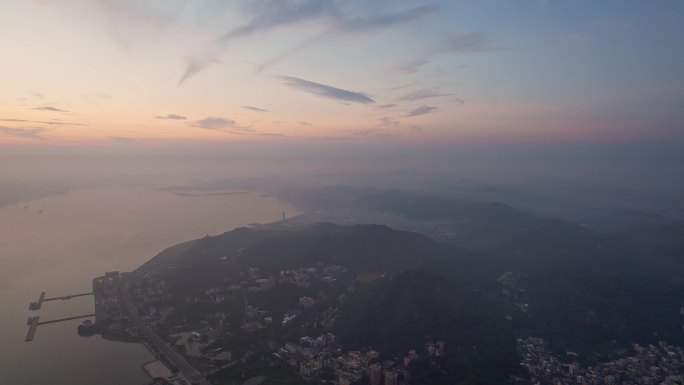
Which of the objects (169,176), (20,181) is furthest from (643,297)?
(169,176)

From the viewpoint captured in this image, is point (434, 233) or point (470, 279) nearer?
point (470, 279)

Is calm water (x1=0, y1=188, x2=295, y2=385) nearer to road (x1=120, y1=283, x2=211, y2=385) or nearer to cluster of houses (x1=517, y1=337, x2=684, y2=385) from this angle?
road (x1=120, y1=283, x2=211, y2=385)

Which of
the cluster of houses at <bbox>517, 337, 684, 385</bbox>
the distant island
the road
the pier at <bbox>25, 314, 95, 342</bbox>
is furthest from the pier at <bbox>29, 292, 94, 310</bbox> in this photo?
the cluster of houses at <bbox>517, 337, 684, 385</bbox>

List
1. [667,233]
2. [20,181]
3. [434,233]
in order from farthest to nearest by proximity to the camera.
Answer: [20,181], [434,233], [667,233]

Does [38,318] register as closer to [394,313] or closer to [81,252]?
[81,252]

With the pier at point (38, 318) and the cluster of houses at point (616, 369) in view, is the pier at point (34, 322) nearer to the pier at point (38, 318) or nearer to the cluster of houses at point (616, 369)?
the pier at point (38, 318)

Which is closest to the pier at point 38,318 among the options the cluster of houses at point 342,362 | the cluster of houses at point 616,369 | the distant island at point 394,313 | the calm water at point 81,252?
A: the calm water at point 81,252

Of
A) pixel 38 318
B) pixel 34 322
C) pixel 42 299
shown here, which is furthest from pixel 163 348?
pixel 42 299

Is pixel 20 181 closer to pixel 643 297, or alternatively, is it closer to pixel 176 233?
pixel 176 233
